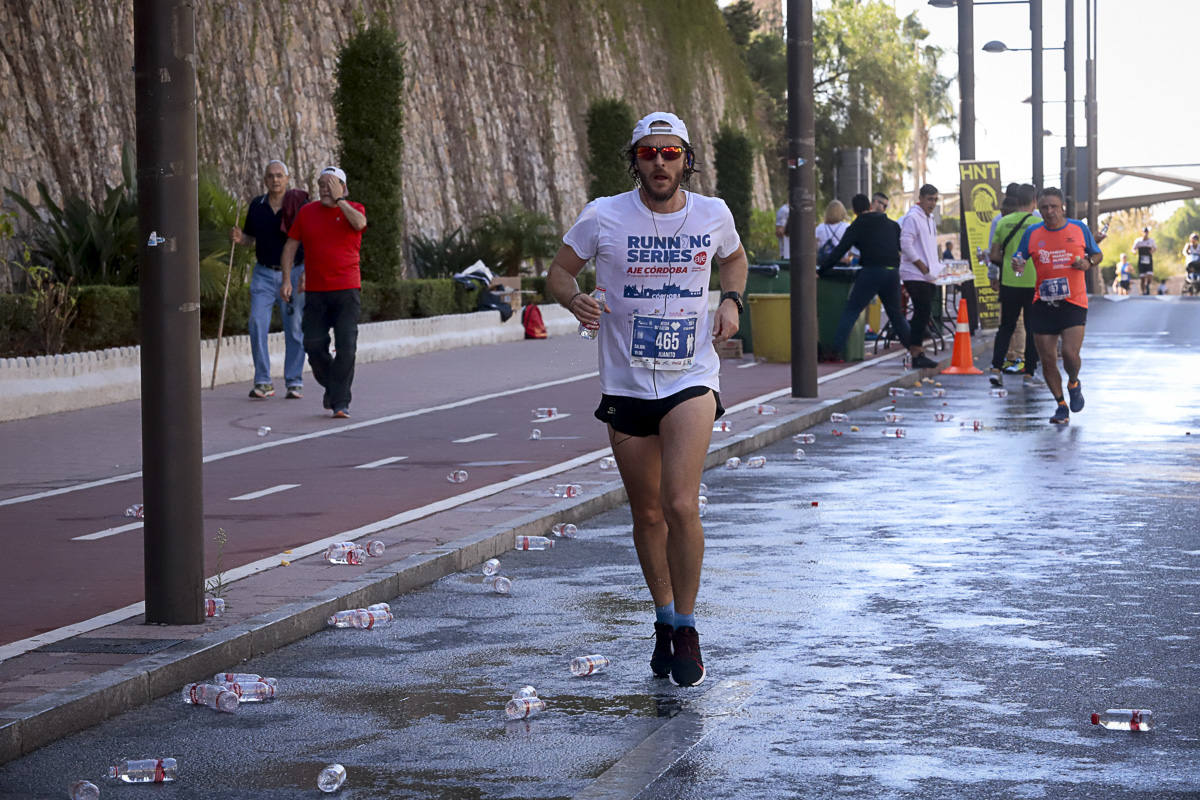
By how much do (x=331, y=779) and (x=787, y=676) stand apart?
202 centimetres

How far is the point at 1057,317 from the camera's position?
55.2ft

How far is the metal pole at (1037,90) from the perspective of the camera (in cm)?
3600

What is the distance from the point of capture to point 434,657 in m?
7.41

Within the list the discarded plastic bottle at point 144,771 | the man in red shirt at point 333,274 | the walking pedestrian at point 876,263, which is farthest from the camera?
the walking pedestrian at point 876,263

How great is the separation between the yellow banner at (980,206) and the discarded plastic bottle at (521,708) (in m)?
22.1

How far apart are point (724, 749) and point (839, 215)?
21701 millimetres

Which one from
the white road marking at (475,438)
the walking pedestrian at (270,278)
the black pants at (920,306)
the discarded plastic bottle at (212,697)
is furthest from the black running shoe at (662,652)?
the black pants at (920,306)

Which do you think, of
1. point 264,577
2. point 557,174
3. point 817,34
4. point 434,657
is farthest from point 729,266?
point 817,34

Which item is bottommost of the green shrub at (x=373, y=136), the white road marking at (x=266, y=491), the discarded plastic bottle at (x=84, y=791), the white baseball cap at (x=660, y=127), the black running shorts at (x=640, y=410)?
the discarded plastic bottle at (x=84, y=791)

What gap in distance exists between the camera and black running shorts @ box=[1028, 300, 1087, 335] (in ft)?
55.1

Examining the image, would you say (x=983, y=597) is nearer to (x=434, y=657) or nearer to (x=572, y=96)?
(x=434, y=657)

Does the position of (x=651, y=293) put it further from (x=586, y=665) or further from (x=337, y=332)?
(x=337, y=332)

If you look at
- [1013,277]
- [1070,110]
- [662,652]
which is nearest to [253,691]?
[662,652]

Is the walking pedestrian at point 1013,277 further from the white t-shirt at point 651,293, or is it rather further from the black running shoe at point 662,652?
the black running shoe at point 662,652
